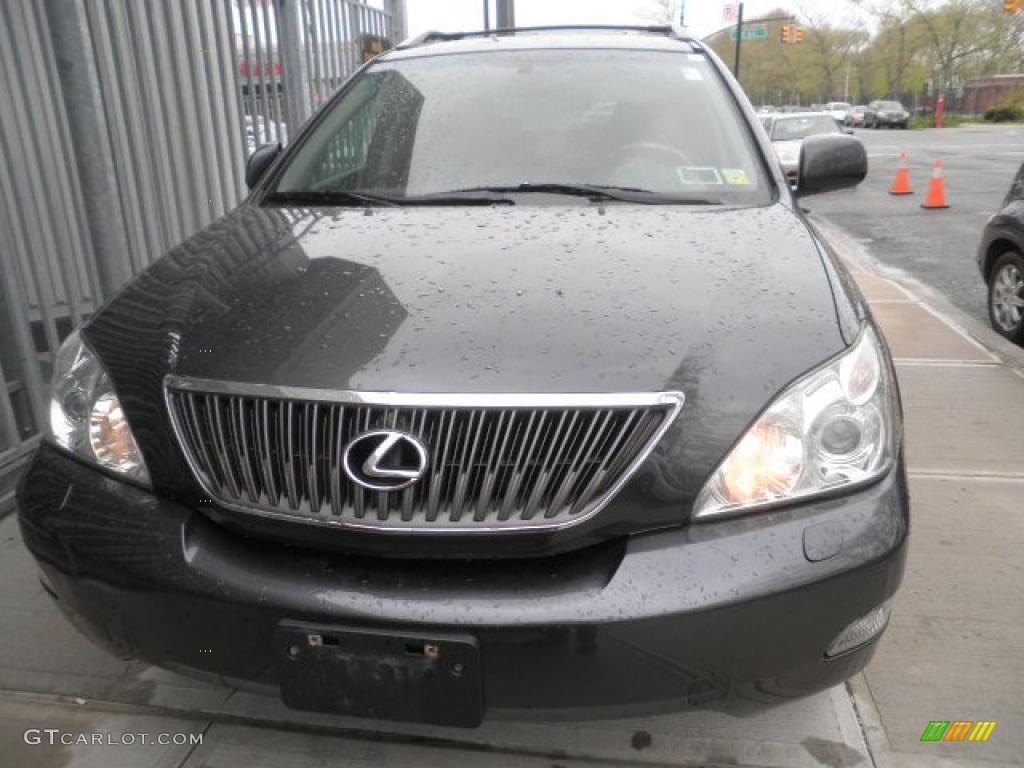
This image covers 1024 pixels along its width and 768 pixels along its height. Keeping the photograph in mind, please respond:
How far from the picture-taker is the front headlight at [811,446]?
1.63 metres

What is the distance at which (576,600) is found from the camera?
5.05 ft

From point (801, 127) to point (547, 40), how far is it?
15.0 meters

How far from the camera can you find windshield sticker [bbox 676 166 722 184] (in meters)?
2.66

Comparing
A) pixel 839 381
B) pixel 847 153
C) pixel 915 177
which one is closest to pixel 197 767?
pixel 839 381

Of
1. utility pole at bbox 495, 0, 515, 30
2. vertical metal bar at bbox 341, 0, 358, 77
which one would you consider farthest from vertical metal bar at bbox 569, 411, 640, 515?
utility pole at bbox 495, 0, 515, 30

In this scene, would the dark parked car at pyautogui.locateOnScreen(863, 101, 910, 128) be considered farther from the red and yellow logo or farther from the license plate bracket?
the license plate bracket

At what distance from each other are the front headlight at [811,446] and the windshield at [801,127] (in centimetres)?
1609

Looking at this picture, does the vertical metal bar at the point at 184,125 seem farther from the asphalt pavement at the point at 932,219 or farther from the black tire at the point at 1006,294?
the asphalt pavement at the point at 932,219

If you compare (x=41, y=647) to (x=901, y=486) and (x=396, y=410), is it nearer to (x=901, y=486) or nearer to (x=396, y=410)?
(x=396, y=410)

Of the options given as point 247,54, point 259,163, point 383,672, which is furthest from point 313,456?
point 247,54

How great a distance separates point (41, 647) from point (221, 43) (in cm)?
387

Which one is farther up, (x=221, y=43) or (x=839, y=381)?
(x=221, y=43)

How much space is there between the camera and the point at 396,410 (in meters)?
1.60

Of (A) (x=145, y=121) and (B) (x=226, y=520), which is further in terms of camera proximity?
(A) (x=145, y=121)
